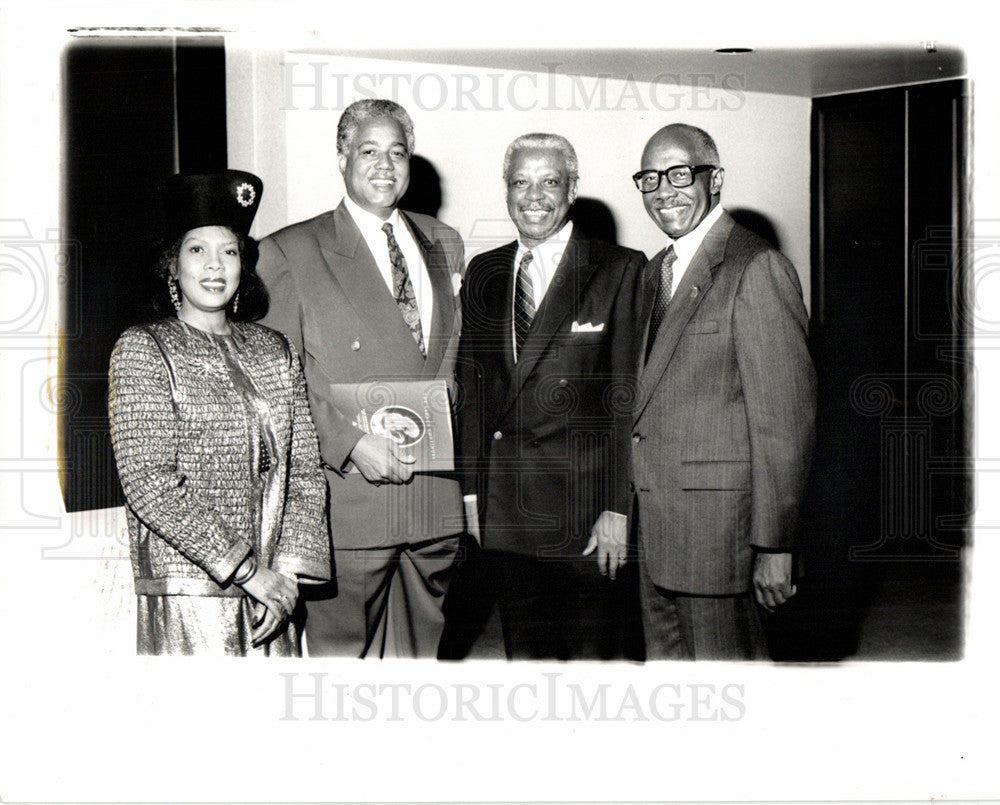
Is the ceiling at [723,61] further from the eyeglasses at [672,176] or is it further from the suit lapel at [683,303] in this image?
the suit lapel at [683,303]

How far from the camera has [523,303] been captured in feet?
10.1

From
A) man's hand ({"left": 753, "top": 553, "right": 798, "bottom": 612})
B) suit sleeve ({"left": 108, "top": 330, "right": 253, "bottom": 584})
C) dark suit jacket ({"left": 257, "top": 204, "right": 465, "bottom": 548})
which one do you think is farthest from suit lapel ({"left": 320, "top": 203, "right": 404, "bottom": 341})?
man's hand ({"left": 753, "top": 553, "right": 798, "bottom": 612})

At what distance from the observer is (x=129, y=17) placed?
3.12 m

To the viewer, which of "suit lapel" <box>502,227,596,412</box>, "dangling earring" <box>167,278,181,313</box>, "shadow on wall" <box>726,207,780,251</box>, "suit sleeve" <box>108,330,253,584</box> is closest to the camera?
"suit sleeve" <box>108,330,253,584</box>

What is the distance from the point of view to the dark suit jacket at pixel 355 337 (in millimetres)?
3064

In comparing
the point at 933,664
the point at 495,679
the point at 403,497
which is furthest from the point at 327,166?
the point at 933,664

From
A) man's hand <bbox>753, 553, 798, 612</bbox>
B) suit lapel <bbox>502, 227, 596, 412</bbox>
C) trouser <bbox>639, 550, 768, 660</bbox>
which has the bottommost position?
trouser <bbox>639, 550, 768, 660</bbox>

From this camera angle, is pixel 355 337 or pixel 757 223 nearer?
pixel 355 337

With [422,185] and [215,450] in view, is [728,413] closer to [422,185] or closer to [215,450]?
[422,185]

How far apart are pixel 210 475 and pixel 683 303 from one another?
1.39 meters

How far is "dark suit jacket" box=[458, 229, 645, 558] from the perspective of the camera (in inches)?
121

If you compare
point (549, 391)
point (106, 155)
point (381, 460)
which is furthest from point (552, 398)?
point (106, 155)

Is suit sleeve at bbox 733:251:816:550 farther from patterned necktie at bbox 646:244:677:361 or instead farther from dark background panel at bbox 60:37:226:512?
dark background panel at bbox 60:37:226:512

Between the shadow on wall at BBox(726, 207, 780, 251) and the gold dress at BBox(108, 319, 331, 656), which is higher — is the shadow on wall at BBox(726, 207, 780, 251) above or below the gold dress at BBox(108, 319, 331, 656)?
above
